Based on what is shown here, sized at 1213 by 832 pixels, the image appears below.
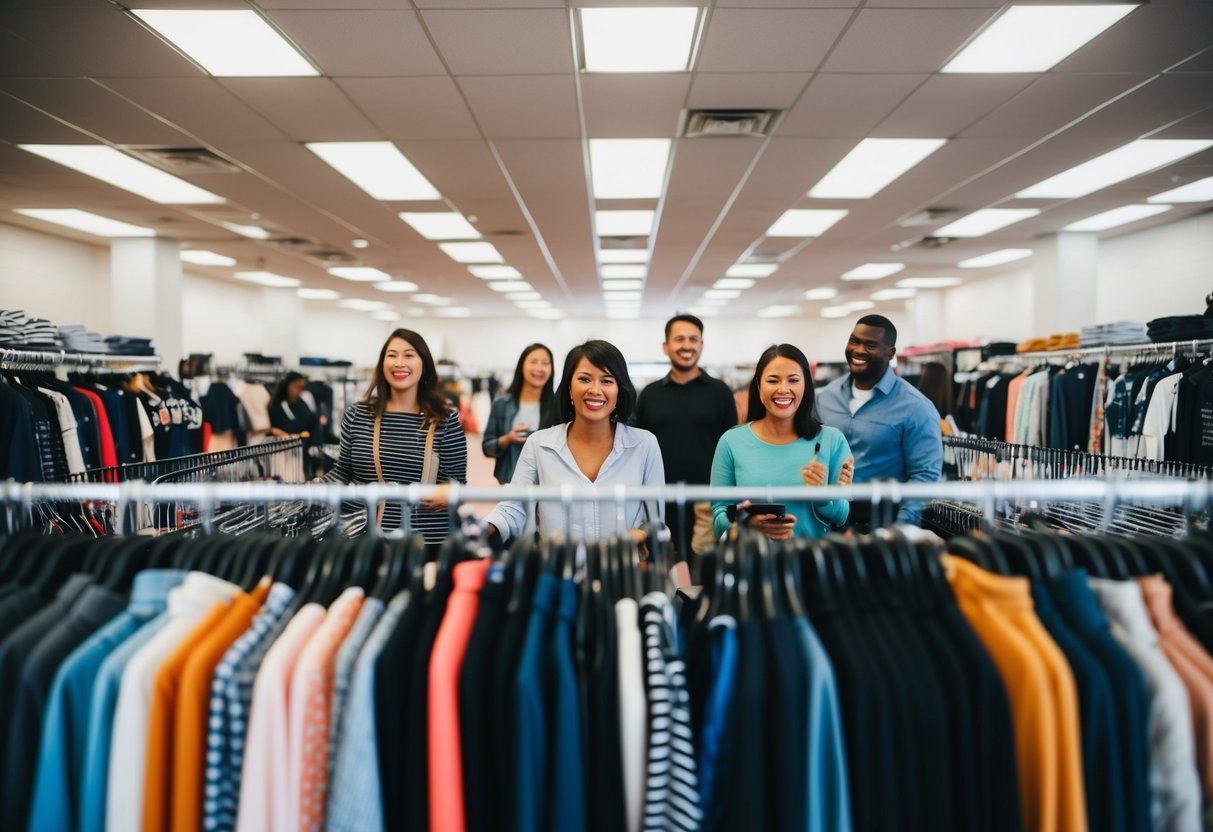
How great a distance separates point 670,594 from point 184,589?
2.81ft

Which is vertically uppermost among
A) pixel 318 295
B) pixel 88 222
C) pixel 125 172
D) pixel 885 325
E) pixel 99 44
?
pixel 318 295

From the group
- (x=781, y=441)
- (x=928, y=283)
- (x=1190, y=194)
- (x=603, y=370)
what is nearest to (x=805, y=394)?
(x=781, y=441)

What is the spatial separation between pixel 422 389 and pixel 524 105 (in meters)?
2.12

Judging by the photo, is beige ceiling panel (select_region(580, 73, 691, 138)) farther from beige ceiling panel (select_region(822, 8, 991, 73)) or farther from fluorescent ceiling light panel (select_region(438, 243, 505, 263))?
fluorescent ceiling light panel (select_region(438, 243, 505, 263))

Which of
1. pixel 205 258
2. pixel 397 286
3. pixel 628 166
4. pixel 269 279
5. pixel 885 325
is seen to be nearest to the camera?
pixel 885 325

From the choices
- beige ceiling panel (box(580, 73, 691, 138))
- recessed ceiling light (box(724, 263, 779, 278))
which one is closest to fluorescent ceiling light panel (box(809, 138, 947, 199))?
beige ceiling panel (box(580, 73, 691, 138))

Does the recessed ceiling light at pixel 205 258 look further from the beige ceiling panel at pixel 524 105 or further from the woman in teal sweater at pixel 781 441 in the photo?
the woman in teal sweater at pixel 781 441

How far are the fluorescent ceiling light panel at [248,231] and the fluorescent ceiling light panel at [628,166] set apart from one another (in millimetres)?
3840

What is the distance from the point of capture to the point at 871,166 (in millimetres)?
5570

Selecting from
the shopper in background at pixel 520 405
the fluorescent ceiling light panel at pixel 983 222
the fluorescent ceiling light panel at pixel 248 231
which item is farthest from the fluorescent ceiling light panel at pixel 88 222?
the fluorescent ceiling light panel at pixel 983 222

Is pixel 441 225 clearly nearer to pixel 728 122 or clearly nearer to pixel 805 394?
pixel 728 122

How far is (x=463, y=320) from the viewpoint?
20.4 m

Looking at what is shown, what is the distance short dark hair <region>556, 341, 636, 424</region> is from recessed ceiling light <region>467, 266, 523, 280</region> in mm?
8291

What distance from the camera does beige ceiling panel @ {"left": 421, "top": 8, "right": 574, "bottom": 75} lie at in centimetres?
320
